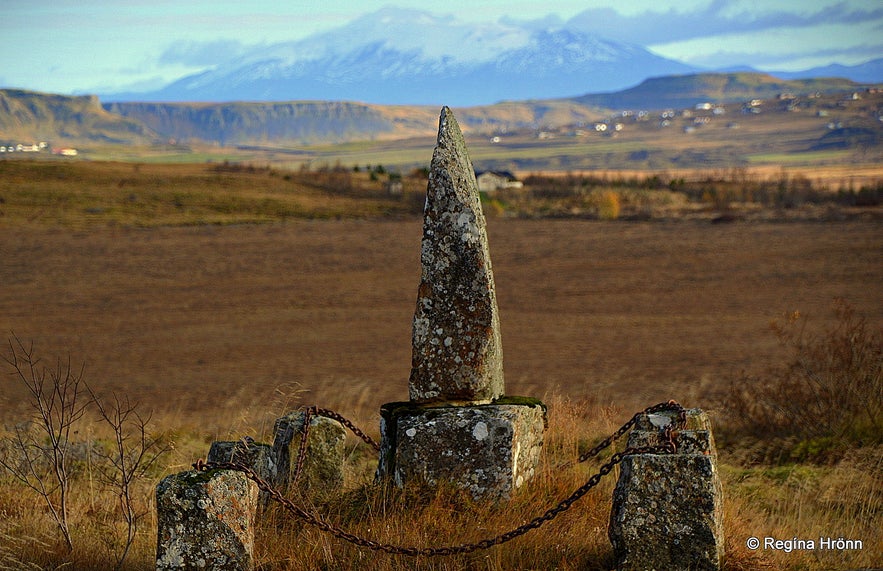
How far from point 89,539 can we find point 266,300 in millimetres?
24758

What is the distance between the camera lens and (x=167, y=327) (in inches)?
1065

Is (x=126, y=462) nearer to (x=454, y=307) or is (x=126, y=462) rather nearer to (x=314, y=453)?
(x=314, y=453)

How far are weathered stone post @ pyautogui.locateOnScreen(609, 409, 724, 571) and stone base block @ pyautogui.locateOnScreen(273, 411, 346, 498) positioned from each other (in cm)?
226

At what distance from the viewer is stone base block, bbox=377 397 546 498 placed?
638 cm

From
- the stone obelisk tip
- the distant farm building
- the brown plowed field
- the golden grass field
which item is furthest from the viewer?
the distant farm building

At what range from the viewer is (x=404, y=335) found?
25.4 metres

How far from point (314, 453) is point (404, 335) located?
18559mm

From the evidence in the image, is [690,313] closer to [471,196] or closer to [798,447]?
[798,447]

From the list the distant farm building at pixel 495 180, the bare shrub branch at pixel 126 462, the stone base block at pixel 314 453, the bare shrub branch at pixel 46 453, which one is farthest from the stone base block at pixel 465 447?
the distant farm building at pixel 495 180

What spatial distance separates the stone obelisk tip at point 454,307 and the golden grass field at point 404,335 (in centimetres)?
84

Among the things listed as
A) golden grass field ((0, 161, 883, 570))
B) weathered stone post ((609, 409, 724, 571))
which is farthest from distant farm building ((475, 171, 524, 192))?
weathered stone post ((609, 409, 724, 571))

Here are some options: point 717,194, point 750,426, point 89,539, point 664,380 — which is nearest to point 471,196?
point 89,539

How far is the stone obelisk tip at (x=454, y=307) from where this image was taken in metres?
6.70
